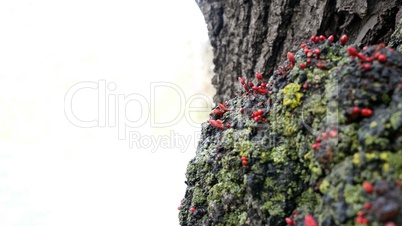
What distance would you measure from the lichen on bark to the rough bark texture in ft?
4.38

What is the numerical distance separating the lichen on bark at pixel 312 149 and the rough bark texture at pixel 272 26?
4.38ft

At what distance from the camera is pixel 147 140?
42.1ft

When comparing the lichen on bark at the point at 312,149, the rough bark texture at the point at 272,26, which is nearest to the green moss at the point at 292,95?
the lichen on bark at the point at 312,149

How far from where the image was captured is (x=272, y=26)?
657cm

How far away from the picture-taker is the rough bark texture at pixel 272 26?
486 centimetres

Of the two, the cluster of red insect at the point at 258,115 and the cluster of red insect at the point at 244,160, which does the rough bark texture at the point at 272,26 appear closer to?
the cluster of red insect at the point at 258,115

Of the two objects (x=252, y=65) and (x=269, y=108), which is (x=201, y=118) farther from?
(x=269, y=108)

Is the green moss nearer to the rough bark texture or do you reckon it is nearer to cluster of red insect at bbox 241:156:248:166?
cluster of red insect at bbox 241:156:248:166

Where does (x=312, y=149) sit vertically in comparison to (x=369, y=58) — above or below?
below

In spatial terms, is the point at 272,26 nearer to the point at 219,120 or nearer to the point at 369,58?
the point at 219,120

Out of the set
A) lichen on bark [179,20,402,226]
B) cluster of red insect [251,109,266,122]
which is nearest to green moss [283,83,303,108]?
lichen on bark [179,20,402,226]

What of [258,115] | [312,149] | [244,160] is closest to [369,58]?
[312,149]

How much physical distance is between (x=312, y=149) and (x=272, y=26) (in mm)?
4551

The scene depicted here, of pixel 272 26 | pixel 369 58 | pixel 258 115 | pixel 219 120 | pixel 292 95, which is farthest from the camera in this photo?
pixel 272 26
